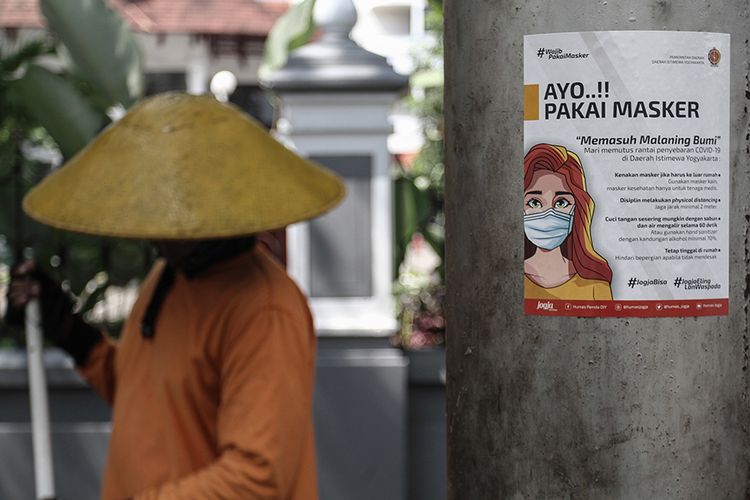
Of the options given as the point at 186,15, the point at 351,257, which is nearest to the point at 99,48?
the point at 351,257

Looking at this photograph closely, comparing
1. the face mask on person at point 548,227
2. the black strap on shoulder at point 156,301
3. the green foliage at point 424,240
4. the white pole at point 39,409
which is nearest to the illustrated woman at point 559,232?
the face mask on person at point 548,227

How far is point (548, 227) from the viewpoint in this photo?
174 cm

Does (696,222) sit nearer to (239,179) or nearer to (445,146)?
(445,146)

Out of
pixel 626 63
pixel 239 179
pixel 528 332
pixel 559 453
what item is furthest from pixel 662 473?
pixel 239 179

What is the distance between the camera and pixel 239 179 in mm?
2703

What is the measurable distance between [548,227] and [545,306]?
121 mm

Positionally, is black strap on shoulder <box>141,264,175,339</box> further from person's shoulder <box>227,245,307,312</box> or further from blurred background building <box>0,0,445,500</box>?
blurred background building <box>0,0,445,500</box>

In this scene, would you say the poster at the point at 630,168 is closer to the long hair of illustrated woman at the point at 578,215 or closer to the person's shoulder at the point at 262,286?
the long hair of illustrated woman at the point at 578,215

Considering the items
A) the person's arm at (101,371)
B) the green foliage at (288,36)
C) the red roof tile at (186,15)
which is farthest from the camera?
the red roof tile at (186,15)

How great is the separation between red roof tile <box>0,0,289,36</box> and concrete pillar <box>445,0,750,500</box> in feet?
43.1

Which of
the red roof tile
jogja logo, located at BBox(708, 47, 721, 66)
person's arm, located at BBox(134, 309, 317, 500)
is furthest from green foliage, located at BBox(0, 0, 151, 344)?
the red roof tile

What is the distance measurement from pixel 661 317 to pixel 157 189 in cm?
135

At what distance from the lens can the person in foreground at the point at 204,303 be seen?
254 cm

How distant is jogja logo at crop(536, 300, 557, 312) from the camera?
1.73 metres
